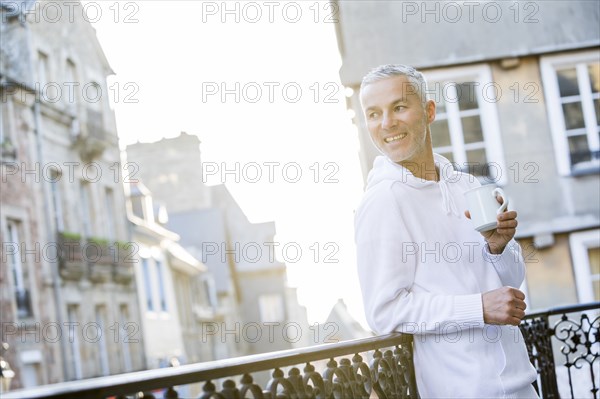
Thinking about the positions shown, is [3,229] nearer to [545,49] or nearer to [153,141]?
[545,49]

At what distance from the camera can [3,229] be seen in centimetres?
1711

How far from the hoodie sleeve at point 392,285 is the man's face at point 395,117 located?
0.15 meters

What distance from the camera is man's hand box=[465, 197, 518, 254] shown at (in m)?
2.46

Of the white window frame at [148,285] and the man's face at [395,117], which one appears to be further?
the white window frame at [148,285]

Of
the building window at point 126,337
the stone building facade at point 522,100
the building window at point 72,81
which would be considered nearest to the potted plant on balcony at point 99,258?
the building window at point 126,337

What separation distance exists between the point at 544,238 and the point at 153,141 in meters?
28.7

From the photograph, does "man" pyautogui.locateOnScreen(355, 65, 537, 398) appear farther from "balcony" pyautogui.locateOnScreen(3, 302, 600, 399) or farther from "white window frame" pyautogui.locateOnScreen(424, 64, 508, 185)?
"white window frame" pyautogui.locateOnScreen(424, 64, 508, 185)

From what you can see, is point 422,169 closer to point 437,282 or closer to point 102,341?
point 437,282

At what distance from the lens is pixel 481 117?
11.9m

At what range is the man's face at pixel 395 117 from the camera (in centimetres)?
262

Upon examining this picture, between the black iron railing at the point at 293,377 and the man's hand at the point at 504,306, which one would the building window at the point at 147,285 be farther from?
the man's hand at the point at 504,306

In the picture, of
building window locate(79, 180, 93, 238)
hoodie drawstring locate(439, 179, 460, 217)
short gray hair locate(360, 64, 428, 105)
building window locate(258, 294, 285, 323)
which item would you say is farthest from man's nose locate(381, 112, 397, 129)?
building window locate(258, 294, 285, 323)

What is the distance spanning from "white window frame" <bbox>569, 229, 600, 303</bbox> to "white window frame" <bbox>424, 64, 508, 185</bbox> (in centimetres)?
114

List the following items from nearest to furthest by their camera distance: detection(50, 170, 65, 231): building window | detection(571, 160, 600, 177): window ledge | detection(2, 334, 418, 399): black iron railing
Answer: detection(2, 334, 418, 399): black iron railing → detection(571, 160, 600, 177): window ledge → detection(50, 170, 65, 231): building window
